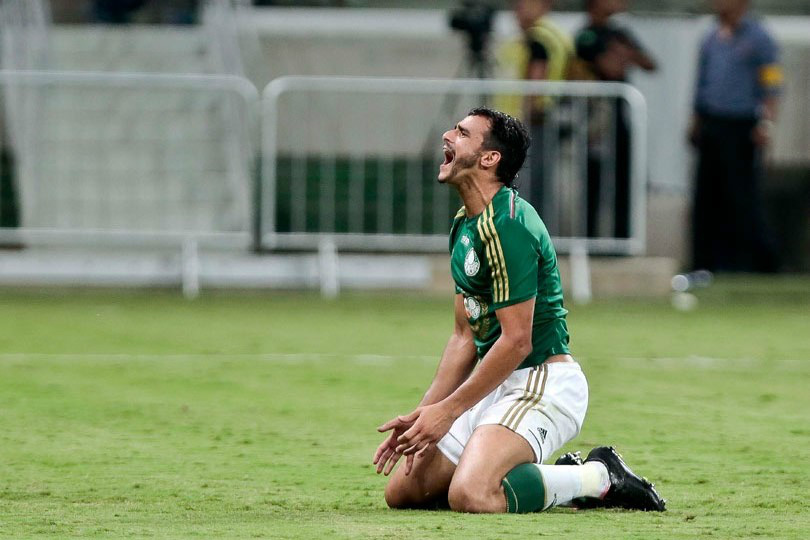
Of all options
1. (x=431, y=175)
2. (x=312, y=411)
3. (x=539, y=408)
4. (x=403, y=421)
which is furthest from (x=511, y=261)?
(x=431, y=175)

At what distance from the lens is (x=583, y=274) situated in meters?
15.7

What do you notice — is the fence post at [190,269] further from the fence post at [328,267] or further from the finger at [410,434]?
the finger at [410,434]

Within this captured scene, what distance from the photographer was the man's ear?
6.32 meters

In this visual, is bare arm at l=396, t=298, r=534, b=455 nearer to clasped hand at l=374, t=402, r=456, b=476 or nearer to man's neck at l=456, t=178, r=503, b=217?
clasped hand at l=374, t=402, r=456, b=476

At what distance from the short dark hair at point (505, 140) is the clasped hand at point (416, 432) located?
89 centimetres

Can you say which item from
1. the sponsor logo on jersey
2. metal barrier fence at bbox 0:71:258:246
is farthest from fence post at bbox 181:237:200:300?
the sponsor logo on jersey

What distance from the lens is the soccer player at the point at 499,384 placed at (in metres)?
6.10

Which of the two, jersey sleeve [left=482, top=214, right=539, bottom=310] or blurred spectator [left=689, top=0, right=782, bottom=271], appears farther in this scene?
blurred spectator [left=689, top=0, right=782, bottom=271]

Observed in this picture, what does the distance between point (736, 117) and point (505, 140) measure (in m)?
10.1

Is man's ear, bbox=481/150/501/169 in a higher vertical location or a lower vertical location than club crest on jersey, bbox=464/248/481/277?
higher

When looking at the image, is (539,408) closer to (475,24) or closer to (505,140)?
(505,140)

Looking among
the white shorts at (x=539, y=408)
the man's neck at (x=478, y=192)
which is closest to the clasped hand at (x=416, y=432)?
the white shorts at (x=539, y=408)

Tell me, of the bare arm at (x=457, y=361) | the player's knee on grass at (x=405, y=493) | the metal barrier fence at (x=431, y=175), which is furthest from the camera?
the metal barrier fence at (x=431, y=175)

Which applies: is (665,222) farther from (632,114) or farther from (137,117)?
(137,117)
